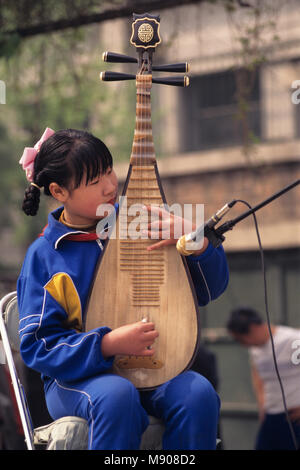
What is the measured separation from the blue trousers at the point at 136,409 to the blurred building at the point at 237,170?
18.1 feet

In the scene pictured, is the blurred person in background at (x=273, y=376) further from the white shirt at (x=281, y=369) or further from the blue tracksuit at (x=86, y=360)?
the blue tracksuit at (x=86, y=360)

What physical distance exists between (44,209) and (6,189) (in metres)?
0.51

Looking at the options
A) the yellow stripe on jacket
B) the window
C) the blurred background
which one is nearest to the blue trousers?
the yellow stripe on jacket

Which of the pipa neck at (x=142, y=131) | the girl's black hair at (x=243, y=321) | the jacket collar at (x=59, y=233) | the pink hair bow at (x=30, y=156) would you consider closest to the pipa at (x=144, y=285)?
the pipa neck at (x=142, y=131)

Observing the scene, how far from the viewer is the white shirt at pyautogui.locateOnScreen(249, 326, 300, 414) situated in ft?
16.7

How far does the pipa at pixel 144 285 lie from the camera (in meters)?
2.40

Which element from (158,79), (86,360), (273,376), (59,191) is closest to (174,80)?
(158,79)

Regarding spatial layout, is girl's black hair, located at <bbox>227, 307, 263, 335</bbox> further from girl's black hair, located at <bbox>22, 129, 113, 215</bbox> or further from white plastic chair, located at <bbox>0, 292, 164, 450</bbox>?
girl's black hair, located at <bbox>22, 129, 113, 215</bbox>

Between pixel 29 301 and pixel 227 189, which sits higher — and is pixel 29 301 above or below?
below

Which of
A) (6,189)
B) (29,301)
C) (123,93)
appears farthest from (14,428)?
(123,93)

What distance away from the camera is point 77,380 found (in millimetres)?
2363

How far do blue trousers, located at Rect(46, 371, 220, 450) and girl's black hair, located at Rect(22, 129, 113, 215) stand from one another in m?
0.64
